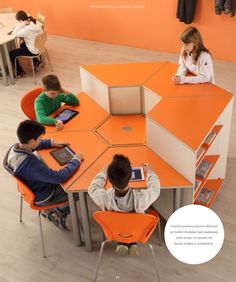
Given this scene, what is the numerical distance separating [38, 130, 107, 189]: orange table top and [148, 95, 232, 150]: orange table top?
1.88 ft

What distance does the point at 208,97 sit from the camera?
371 cm

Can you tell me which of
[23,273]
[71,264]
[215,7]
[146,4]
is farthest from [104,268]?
[146,4]

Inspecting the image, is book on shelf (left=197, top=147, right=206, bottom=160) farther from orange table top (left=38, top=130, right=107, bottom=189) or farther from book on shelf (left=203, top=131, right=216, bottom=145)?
orange table top (left=38, top=130, right=107, bottom=189)

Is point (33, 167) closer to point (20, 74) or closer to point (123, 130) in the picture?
point (123, 130)

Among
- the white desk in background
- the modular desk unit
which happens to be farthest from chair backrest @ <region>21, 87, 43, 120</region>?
the white desk in background

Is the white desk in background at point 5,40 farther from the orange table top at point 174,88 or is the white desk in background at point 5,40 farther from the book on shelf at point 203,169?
the book on shelf at point 203,169

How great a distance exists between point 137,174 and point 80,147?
655 millimetres

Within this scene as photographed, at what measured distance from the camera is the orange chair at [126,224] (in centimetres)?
268

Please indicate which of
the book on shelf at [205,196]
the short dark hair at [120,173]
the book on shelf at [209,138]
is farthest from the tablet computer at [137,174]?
the book on shelf at [205,196]

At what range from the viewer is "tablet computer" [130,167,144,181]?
3206 mm

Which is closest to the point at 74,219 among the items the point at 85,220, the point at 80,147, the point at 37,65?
the point at 85,220

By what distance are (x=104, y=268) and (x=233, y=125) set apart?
2.63 m

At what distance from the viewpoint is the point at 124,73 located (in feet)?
14.2

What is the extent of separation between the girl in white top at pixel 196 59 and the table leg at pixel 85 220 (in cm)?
158
